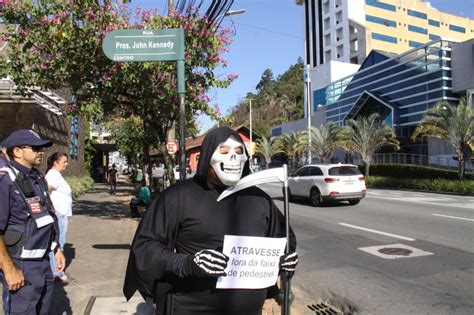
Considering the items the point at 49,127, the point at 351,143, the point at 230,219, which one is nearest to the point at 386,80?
the point at 351,143

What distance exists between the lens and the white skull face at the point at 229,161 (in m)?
2.41

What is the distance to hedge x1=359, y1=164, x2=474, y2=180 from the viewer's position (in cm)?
2306

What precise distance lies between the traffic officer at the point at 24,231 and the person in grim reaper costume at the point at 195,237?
108cm

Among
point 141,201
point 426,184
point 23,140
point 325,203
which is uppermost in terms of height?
point 23,140

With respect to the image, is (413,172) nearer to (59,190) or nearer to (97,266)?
(97,266)

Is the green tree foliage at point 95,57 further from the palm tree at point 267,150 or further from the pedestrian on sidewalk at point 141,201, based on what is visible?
the palm tree at point 267,150

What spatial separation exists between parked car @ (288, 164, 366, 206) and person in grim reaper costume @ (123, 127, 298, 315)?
13124 mm

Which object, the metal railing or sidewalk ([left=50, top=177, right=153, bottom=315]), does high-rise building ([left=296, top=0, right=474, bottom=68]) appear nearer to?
the metal railing

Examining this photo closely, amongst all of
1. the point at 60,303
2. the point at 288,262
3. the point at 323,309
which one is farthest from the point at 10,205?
the point at 323,309

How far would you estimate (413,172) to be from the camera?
25656mm

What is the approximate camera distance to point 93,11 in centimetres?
922

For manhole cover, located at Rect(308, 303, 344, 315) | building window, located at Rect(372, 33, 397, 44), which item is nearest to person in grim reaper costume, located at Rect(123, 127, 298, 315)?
manhole cover, located at Rect(308, 303, 344, 315)

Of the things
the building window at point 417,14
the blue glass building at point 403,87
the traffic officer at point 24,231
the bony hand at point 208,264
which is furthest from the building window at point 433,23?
the bony hand at point 208,264

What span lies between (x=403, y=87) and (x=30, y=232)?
3640 centimetres
